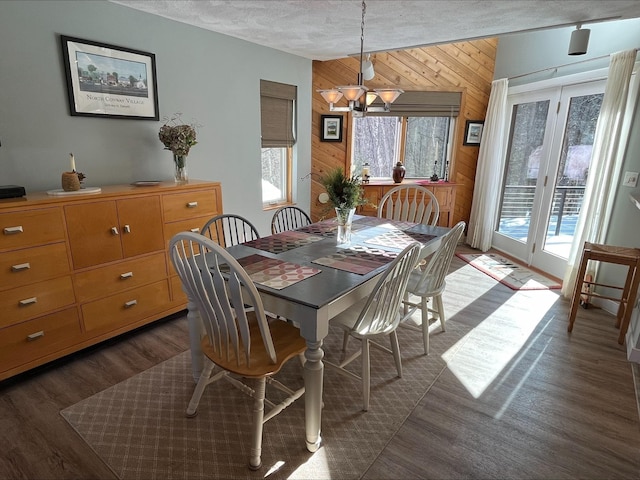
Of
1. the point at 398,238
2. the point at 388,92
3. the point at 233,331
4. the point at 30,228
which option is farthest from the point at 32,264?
the point at 388,92

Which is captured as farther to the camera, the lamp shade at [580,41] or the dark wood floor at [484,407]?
the lamp shade at [580,41]

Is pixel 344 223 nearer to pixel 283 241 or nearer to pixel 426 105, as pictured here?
pixel 283 241

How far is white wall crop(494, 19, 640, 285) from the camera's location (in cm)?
301

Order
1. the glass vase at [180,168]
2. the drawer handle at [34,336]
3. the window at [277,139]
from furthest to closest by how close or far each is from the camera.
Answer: the window at [277,139]
the glass vase at [180,168]
the drawer handle at [34,336]

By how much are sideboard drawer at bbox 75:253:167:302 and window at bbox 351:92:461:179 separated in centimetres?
289

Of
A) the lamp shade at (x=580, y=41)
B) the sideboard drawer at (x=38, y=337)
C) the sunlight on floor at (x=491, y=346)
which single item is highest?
the lamp shade at (x=580, y=41)

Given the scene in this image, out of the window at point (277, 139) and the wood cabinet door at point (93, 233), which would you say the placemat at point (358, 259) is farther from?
the window at point (277, 139)

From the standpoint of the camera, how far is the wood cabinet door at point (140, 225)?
2.48 metres

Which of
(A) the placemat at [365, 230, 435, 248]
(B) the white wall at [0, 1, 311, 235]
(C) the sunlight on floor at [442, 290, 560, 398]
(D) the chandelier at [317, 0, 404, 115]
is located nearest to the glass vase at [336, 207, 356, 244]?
(A) the placemat at [365, 230, 435, 248]

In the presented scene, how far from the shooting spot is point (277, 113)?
4121 millimetres

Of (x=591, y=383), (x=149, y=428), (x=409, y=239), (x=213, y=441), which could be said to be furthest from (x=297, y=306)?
(x=591, y=383)

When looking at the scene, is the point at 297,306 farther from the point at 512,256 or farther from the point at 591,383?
the point at 512,256

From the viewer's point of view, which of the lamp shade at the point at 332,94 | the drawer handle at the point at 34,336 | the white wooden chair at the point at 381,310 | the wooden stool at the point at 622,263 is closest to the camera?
the white wooden chair at the point at 381,310

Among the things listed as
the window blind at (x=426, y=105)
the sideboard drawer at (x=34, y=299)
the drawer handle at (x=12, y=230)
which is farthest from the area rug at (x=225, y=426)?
the window blind at (x=426, y=105)
